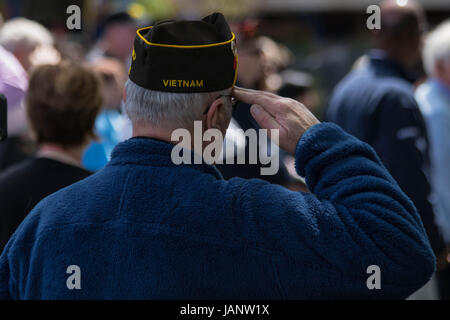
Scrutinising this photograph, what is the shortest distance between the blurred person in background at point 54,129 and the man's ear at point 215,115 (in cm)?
100

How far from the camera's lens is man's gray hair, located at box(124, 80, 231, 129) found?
5.09ft

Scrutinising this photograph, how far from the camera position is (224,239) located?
4.84ft

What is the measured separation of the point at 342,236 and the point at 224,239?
0.84 feet

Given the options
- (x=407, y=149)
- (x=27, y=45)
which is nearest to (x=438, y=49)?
(x=407, y=149)

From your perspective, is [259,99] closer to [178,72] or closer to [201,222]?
[178,72]

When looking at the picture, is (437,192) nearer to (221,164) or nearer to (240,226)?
(221,164)

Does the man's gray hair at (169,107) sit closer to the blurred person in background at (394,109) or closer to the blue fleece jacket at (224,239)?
the blue fleece jacket at (224,239)

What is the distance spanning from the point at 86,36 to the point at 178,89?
9.10m

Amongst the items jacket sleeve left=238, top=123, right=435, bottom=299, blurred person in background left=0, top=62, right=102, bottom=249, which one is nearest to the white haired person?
blurred person in background left=0, top=62, right=102, bottom=249

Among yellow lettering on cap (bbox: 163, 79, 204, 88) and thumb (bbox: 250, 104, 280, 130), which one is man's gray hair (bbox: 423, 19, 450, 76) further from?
yellow lettering on cap (bbox: 163, 79, 204, 88)

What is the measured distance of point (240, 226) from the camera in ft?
4.86

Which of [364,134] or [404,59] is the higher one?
[404,59]

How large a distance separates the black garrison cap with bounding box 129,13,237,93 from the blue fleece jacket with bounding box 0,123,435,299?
160 millimetres
